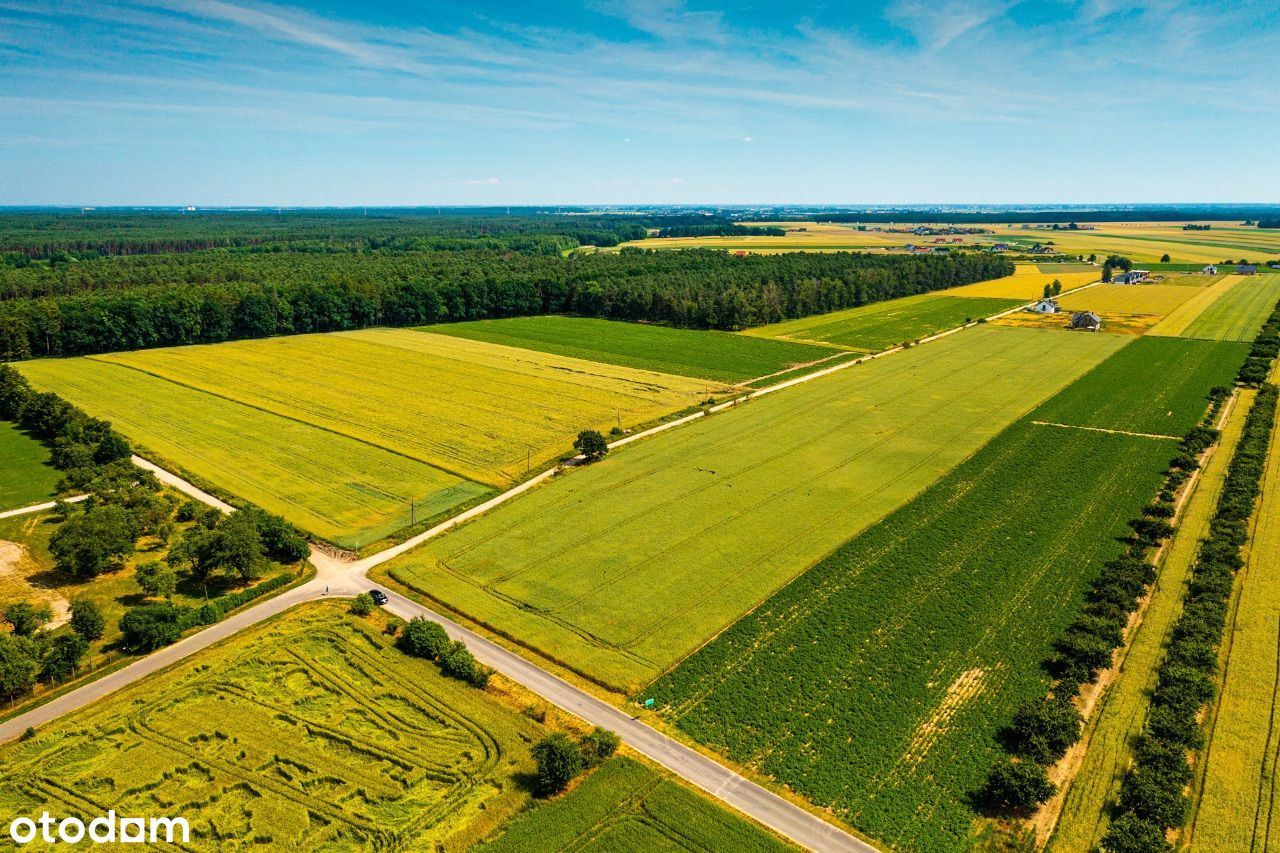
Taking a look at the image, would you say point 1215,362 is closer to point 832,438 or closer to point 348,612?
point 832,438

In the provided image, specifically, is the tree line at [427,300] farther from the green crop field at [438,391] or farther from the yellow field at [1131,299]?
the yellow field at [1131,299]

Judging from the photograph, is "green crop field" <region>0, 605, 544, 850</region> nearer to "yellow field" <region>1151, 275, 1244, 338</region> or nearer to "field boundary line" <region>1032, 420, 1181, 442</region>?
"field boundary line" <region>1032, 420, 1181, 442</region>

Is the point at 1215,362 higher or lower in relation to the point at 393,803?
higher

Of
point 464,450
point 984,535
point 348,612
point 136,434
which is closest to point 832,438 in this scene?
point 984,535

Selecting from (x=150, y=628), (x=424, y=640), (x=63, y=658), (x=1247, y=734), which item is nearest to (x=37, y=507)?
(x=63, y=658)

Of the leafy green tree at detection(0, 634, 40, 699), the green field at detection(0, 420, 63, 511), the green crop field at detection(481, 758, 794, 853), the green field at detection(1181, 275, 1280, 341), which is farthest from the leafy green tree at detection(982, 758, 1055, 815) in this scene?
the green field at detection(1181, 275, 1280, 341)

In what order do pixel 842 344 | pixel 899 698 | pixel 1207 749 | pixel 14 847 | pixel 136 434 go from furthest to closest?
pixel 842 344 → pixel 136 434 → pixel 899 698 → pixel 1207 749 → pixel 14 847

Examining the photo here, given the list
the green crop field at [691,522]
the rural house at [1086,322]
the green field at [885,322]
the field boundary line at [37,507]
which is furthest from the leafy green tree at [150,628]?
the rural house at [1086,322]
